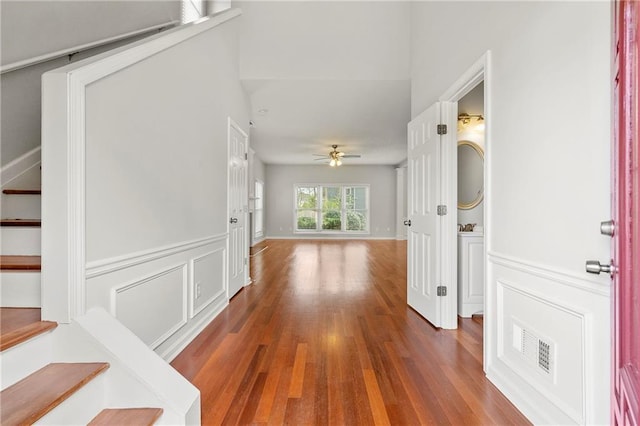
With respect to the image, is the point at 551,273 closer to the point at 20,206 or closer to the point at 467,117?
the point at 467,117

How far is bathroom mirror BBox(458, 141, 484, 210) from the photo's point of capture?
3.25 meters

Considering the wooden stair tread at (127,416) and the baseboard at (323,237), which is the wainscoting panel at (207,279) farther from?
the baseboard at (323,237)

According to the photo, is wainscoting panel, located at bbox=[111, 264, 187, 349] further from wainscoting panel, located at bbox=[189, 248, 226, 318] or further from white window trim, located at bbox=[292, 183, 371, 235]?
white window trim, located at bbox=[292, 183, 371, 235]

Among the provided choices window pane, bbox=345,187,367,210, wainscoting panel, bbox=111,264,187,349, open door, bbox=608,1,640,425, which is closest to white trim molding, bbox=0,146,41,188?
wainscoting panel, bbox=111,264,187,349

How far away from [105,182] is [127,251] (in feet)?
1.30

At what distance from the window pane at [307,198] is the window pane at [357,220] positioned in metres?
1.30

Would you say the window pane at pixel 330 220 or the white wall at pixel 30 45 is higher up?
the white wall at pixel 30 45

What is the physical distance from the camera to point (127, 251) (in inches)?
65.1

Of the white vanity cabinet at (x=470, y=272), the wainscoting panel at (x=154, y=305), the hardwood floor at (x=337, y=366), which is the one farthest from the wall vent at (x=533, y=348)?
the wainscoting panel at (x=154, y=305)

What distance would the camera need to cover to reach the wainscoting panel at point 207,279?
8.14 ft

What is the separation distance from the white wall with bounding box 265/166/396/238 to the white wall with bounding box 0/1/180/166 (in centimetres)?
818

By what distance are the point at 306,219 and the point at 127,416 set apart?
A: 970 cm

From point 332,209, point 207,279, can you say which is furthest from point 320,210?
point 207,279

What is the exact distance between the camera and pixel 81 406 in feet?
3.64
